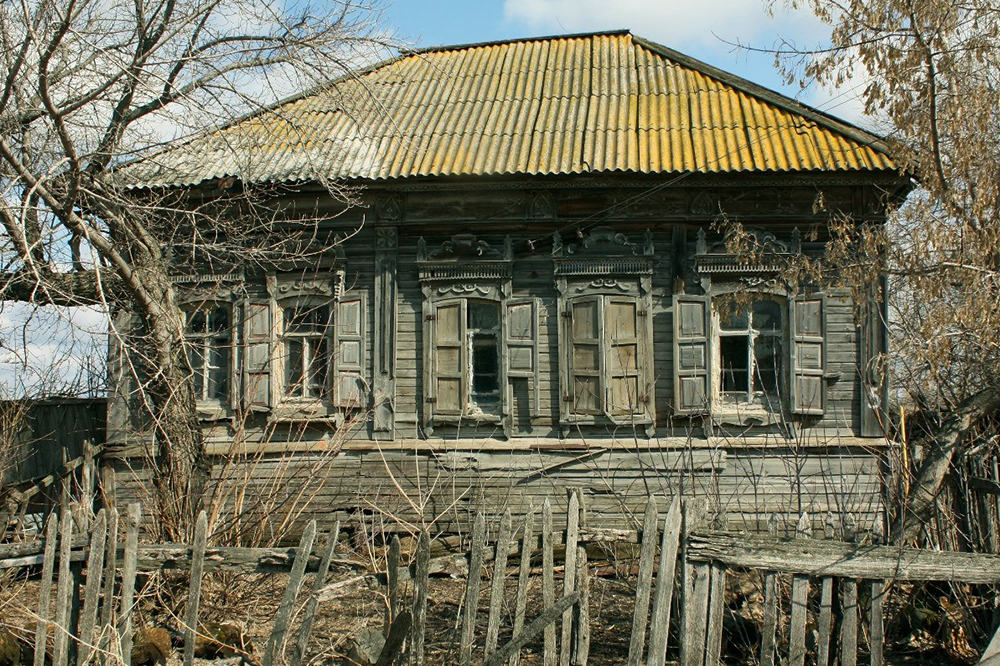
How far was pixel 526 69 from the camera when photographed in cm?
1158

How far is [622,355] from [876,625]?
4.95 m

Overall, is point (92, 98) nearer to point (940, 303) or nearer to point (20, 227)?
point (20, 227)

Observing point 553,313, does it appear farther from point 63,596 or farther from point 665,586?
point 63,596

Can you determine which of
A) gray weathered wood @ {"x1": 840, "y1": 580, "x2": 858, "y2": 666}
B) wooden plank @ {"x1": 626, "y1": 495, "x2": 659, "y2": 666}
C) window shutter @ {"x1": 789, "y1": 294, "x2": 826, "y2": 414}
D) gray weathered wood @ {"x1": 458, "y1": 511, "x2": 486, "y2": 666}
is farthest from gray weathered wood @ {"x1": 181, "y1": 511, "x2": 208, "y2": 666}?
window shutter @ {"x1": 789, "y1": 294, "x2": 826, "y2": 414}

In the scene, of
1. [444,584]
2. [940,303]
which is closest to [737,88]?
[940,303]

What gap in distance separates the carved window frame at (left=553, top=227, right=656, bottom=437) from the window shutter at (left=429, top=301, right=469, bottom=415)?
1054mm

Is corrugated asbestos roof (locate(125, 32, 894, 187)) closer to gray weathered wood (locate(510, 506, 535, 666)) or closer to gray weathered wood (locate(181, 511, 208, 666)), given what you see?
gray weathered wood (locate(181, 511, 208, 666))

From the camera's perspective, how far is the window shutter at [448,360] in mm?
9367

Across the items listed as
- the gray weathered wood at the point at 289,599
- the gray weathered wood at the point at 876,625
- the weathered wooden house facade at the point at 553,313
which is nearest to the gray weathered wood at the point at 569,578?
the gray weathered wood at the point at 289,599

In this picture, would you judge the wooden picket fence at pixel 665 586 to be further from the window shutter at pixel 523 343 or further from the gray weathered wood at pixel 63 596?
the window shutter at pixel 523 343

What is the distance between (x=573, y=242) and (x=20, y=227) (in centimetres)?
535

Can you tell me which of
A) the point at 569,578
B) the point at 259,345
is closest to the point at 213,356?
the point at 259,345

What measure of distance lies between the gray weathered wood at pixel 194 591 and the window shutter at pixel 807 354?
6.17 meters

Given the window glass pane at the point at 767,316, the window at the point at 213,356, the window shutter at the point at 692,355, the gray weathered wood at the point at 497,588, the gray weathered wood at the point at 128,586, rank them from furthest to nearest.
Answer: the window at the point at 213,356
the window glass pane at the point at 767,316
the window shutter at the point at 692,355
the gray weathered wood at the point at 128,586
the gray weathered wood at the point at 497,588
